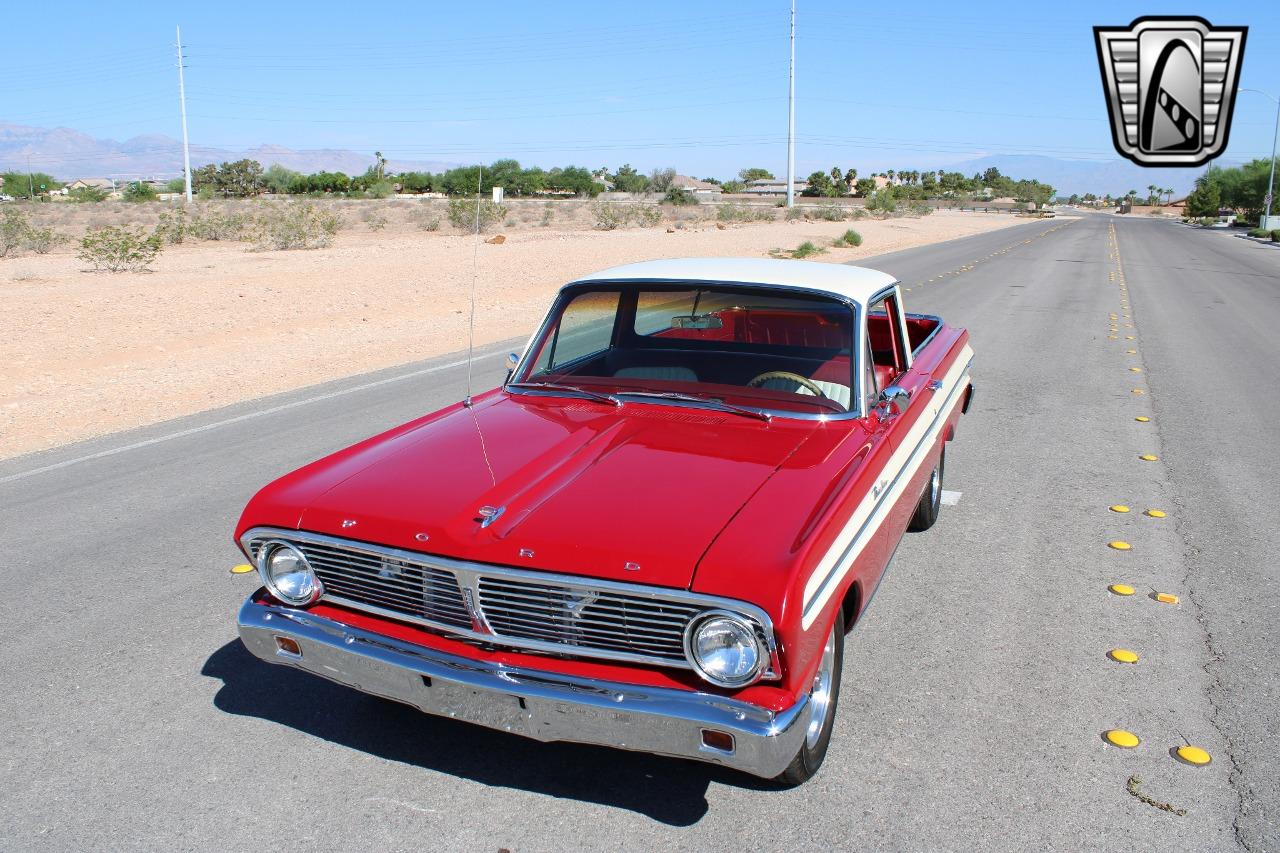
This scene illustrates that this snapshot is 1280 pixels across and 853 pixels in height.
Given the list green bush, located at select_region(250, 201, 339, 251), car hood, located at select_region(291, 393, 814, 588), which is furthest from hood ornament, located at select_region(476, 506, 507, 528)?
green bush, located at select_region(250, 201, 339, 251)

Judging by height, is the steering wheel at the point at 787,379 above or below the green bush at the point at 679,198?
below

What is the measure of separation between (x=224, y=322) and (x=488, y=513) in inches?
525

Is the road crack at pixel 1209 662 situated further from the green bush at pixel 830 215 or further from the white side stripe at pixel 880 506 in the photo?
the green bush at pixel 830 215

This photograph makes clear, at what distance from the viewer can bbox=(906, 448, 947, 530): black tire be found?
17.7 ft

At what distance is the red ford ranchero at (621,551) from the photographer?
8.95 feet

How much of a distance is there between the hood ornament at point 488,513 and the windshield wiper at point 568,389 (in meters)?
1.11

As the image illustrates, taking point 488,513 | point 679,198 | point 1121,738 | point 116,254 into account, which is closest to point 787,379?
point 488,513

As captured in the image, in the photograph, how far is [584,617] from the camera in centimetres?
284

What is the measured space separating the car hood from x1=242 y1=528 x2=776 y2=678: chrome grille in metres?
0.04

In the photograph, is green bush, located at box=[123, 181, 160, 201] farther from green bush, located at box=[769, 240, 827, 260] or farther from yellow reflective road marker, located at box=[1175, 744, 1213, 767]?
yellow reflective road marker, located at box=[1175, 744, 1213, 767]

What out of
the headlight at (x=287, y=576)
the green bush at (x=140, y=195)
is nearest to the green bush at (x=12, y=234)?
the headlight at (x=287, y=576)

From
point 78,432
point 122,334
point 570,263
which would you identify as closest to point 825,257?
point 570,263

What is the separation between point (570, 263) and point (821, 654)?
2386cm

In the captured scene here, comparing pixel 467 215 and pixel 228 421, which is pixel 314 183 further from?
pixel 228 421
